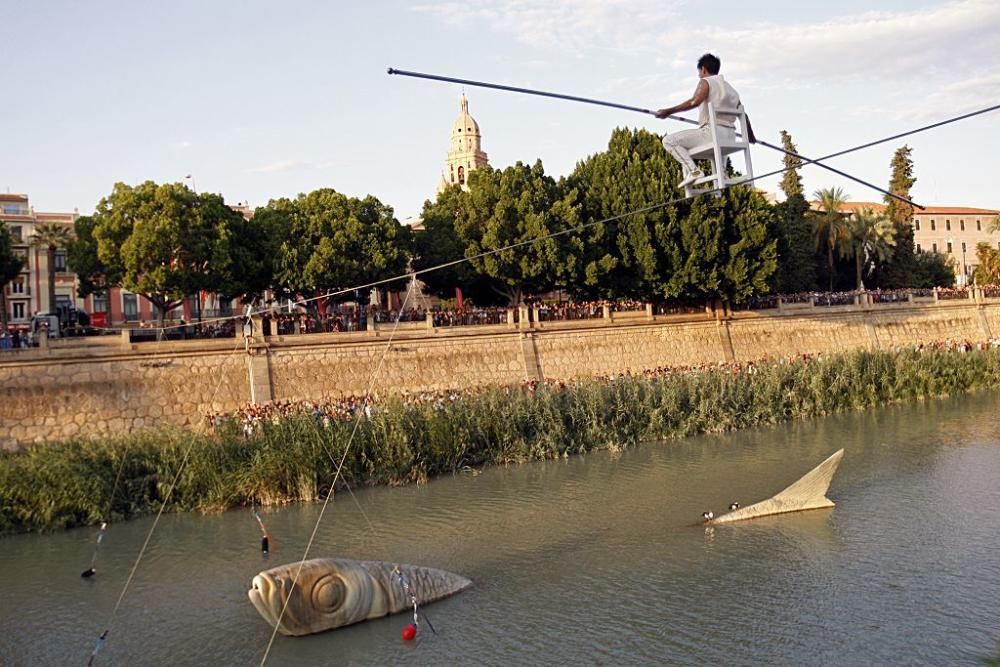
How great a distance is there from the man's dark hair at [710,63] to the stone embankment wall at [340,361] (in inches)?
550

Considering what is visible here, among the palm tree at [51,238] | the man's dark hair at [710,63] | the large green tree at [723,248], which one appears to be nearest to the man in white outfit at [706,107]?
the man's dark hair at [710,63]

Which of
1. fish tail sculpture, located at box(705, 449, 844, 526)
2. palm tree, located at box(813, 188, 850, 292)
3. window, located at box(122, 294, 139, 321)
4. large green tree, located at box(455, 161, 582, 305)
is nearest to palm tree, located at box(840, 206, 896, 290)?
palm tree, located at box(813, 188, 850, 292)

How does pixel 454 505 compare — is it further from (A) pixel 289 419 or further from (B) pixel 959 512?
(B) pixel 959 512

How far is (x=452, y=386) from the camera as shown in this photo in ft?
122

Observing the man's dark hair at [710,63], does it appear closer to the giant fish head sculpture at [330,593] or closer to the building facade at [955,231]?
the giant fish head sculpture at [330,593]

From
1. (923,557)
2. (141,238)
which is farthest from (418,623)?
(141,238)

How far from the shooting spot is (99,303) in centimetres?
5612

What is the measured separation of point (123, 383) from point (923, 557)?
81.8ft

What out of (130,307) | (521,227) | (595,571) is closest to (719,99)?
(595,571)

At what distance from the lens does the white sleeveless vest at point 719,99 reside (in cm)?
900

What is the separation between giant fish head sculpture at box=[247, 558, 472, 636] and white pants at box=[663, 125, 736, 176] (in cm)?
820

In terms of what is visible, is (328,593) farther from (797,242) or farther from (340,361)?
(797,242)

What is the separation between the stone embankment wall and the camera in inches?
1180

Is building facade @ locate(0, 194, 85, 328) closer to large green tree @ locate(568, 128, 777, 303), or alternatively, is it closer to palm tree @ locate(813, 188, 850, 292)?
large green tree @ locate(568, 128, 777, 303)
